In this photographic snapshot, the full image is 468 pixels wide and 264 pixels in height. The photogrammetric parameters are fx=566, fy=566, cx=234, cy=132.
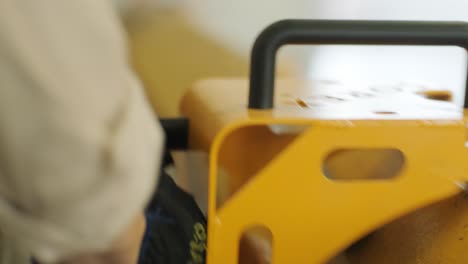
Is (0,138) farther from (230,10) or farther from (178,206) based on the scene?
(230,10)

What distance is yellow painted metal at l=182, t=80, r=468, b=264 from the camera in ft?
1.78

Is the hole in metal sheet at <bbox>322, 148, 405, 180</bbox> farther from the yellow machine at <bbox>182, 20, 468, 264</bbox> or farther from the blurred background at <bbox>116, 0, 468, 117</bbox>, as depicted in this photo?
the blurred background at <bbox>116, 0, 468, 117</bbox>

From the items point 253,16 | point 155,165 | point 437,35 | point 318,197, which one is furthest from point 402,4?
point 155,165

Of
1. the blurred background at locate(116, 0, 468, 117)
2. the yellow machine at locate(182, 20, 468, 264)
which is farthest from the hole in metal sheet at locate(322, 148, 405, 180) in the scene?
the blurred background at locate(116, 0, 468, 117)

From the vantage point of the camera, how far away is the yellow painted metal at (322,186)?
1.78ft

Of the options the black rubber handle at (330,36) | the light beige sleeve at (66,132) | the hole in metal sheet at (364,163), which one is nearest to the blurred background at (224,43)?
the hole in metal sheet at (364,163)

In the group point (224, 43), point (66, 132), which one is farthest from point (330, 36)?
point (224, 43)

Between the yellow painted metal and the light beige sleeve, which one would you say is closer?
the light beige sleeve

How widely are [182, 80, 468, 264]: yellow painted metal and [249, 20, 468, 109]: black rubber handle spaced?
32 millimetres

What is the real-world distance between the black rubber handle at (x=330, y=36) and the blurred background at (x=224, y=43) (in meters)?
0.54

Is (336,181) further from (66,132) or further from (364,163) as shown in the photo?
(66,132)

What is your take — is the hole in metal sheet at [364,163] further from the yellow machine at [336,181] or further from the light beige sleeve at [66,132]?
the light beige sleeve at [66,132]

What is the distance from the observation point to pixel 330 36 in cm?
56

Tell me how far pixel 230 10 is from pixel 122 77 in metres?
0.94
